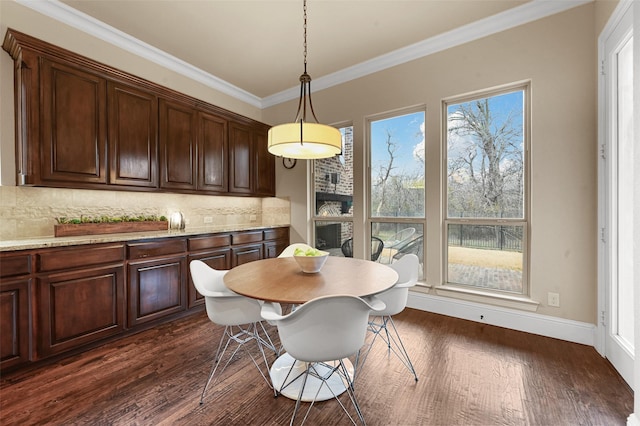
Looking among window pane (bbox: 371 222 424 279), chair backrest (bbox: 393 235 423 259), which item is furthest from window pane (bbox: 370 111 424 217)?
chair backrest (bbox: 393 235 423 259)

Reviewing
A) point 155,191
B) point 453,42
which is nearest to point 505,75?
point 453,42

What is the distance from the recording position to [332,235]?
409 cm

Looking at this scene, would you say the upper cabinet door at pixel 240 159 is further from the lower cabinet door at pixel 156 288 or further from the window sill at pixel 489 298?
the window sill at pixel 489 298

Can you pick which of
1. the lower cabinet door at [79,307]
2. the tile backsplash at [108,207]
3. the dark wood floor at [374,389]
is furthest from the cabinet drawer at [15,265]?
the dark wood floor at [374,389]

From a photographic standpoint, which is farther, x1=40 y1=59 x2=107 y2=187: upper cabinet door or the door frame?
x1=40 y1=59 x2=107 y2=187: upper cabinet door

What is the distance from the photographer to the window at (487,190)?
9.04 feet

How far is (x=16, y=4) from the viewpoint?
236 cm

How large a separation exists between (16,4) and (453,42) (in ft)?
13.4

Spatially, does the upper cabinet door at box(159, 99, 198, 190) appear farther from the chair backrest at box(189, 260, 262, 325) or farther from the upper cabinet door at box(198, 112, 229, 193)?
the chair backrest at box(189, 260, 262, 325)

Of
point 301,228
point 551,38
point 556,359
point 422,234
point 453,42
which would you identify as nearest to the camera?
point 556,359

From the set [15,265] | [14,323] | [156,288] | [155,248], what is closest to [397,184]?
[155,248]

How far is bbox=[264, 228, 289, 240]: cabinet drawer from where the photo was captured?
4.07 meters

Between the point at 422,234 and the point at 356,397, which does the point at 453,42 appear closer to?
the point at 422,234

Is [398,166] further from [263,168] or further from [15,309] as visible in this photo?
[15,309]
